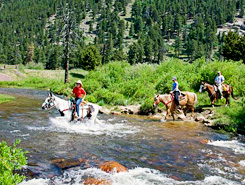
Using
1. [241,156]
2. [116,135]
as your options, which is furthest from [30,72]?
[241,156]

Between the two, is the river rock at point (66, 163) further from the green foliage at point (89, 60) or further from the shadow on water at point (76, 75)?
the green foliage at point (89, 60)

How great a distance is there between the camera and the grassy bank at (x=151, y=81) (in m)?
24.3

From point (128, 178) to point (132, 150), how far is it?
10.9 feet

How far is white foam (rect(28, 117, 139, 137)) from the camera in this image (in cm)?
1434

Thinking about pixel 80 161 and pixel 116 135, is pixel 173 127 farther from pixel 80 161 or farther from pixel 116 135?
pixel 80 161

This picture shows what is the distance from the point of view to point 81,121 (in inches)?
604

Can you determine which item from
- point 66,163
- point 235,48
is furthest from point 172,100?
point 235,48

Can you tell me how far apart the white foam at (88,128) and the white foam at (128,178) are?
5.62 metres

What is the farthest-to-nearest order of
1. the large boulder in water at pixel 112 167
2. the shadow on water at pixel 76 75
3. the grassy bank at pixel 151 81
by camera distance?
the shadow on water at pixel 76 75 → the grassy bank at pixel 151 81 → the large boulder in water at pixel 112 167

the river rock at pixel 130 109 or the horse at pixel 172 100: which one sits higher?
the horse at pixel 172 100

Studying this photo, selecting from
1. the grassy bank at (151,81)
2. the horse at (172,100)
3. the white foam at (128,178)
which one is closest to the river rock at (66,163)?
the white foam at (128,178)

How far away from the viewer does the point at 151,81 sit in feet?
109

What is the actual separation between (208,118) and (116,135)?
9255 mm

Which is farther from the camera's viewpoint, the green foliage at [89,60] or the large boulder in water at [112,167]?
the green foliage at [89,60]
